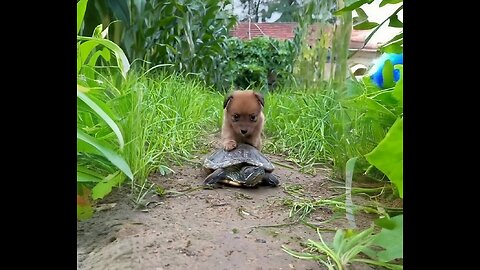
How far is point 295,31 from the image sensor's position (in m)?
1.07

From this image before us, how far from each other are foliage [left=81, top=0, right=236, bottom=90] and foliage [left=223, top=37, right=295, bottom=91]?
0.25m

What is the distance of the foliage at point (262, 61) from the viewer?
124 cm

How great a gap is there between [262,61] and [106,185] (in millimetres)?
893

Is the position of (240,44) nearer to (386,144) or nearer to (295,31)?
(295,31)

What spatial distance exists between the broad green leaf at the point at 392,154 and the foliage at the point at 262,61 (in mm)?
721

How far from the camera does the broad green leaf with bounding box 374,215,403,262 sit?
0.45 meters

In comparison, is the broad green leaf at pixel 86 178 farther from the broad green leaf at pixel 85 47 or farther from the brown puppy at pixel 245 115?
the brown puppy at pixel 245 115

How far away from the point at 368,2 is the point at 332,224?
0.99ft

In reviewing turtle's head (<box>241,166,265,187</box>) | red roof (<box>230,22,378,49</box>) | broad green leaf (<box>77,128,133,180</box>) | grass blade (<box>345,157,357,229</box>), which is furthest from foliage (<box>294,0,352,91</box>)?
broad green leaf (<box>77,128,133,180</box>)

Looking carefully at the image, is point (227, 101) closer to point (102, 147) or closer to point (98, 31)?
point (98, 31)

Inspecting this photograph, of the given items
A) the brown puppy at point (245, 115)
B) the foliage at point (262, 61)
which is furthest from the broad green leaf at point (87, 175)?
the brown puppy at point (245, 115)

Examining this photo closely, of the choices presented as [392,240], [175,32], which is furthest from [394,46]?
[175,32]
